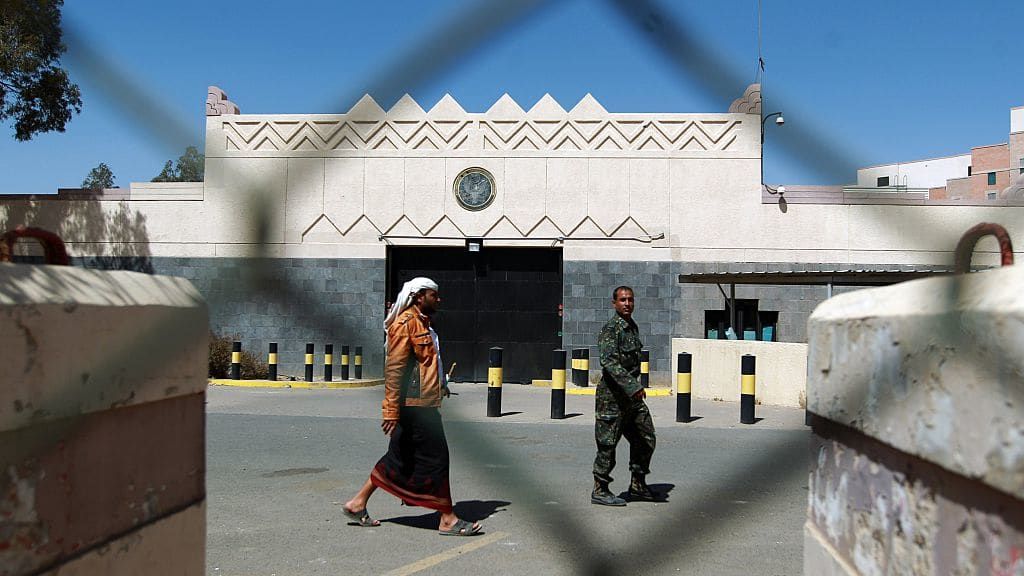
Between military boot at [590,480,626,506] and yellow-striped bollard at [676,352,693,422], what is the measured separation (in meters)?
5.68

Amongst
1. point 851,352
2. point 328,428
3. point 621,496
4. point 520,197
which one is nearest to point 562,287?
point 520,197

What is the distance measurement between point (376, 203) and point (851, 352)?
62.3ft

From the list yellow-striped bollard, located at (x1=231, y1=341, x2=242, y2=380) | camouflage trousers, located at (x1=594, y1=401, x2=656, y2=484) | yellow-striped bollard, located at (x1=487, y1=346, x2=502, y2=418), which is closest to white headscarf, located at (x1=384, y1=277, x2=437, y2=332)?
camouflage trousers, located at (x1=594, y1=401, x2=656, y2=484)

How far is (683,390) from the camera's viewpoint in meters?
12.6

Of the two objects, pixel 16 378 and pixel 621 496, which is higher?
pixel 16 378

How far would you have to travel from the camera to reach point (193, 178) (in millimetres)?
1300

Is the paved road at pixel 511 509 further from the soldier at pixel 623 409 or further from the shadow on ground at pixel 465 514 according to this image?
the soldier at pixel 623 409

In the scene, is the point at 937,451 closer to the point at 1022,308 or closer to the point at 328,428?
the point at 1022,308

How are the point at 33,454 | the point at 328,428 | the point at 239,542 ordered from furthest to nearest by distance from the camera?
the point at 328,428
the point at 239,542
the point at 33,454

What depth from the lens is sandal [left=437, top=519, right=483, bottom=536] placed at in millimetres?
6047

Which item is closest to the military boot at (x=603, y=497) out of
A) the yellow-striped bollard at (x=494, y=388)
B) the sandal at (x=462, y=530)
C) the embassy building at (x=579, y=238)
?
the sandal at (x=462, y=530)

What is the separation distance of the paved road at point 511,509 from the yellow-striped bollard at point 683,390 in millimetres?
1300

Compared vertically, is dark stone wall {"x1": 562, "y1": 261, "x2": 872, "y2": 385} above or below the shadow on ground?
above

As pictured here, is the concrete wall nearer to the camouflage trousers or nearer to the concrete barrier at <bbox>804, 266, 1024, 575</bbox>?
the concrete barrier at <bbox>804, 266, 1024, 575</bbox>
